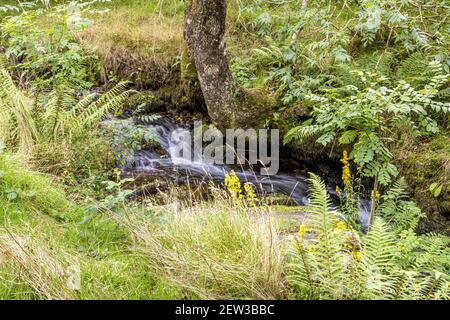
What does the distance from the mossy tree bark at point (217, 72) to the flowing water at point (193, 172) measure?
839 mm

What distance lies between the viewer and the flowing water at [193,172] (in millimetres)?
6113

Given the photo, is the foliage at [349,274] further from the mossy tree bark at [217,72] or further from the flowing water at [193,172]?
the mossy tree bark at [217,72]

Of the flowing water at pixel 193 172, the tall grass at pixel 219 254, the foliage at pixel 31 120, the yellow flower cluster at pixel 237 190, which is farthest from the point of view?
the flowing water at pixel 193 172

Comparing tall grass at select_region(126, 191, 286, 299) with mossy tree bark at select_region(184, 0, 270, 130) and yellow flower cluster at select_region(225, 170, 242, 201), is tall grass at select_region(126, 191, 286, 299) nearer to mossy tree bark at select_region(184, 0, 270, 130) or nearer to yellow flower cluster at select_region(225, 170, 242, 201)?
yellow flower cluster at select_region(225, 170, 242, 201)

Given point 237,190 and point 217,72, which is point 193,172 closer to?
point 217,72

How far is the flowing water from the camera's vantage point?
6.11m

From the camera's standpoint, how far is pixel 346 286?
2.28 m

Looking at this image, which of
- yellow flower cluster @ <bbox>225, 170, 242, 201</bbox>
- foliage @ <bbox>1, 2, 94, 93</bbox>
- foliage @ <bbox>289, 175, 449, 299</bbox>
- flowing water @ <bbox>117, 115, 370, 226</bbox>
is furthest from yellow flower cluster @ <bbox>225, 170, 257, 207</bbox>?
foliage @ <bbox>1, 2, 94, 93</bbox>

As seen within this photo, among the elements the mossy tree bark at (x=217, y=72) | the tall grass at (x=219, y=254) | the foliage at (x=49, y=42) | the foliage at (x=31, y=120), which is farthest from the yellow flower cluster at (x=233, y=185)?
the mossy tree bark at (x=217, y=72)

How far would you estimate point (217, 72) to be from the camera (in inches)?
245

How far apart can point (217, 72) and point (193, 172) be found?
1.75m

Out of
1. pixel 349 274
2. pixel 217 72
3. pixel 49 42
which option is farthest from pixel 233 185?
pixel 49 42

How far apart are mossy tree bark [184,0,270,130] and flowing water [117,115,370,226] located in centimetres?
84
